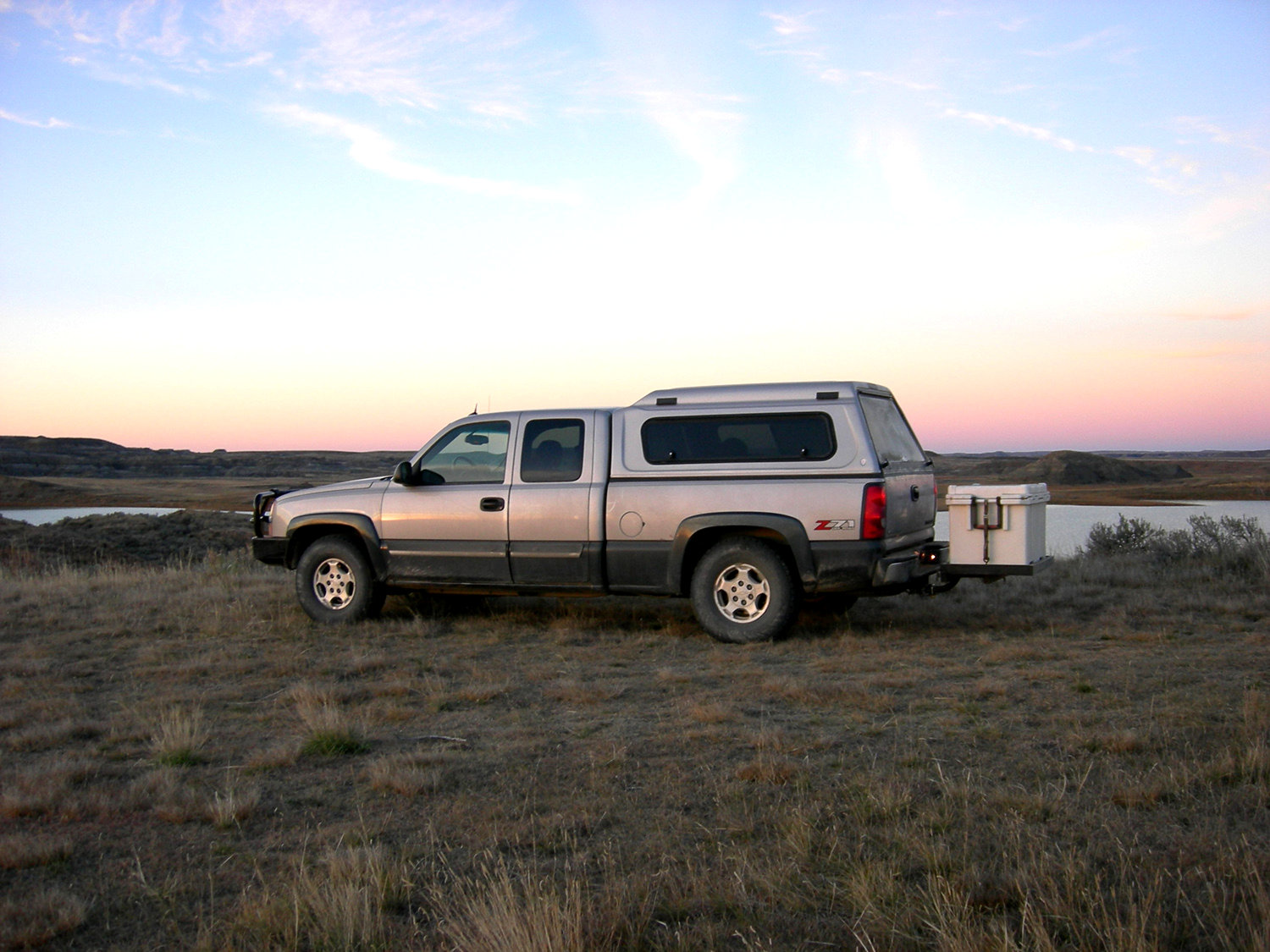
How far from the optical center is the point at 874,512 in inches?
314

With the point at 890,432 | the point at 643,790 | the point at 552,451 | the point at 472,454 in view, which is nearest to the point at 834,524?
the point at 890,432

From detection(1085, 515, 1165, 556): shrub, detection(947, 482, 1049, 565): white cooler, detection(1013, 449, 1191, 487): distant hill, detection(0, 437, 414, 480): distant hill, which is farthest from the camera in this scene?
detection(0, 437, 414, 480): distant hill

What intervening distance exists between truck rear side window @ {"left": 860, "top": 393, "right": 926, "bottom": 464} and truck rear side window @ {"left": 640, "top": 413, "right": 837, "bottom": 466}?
17.0 inches

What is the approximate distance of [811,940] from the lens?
3.06m

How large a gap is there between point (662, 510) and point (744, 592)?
96cm

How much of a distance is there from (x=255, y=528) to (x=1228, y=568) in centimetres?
1077

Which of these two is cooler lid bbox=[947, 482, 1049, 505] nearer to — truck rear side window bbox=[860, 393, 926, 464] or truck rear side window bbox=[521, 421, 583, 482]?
truck rear side window bbox=[860, 393, 926, 464]

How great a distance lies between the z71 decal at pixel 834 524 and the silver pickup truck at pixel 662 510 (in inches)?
1.0

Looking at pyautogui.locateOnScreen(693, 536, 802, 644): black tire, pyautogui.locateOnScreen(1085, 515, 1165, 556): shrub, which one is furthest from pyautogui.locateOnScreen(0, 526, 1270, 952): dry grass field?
pyautogui.locateOnScreen(1085, 515, 1165, 556): shrub

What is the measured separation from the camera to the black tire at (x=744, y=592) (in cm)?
831

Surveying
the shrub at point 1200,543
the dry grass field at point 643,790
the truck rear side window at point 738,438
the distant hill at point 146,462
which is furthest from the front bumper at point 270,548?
the distant hill at point 146,462

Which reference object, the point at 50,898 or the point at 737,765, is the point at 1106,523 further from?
the point at 50,898

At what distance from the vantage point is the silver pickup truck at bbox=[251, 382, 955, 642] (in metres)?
8.16

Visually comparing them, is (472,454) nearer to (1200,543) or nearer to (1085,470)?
(1200,543)
